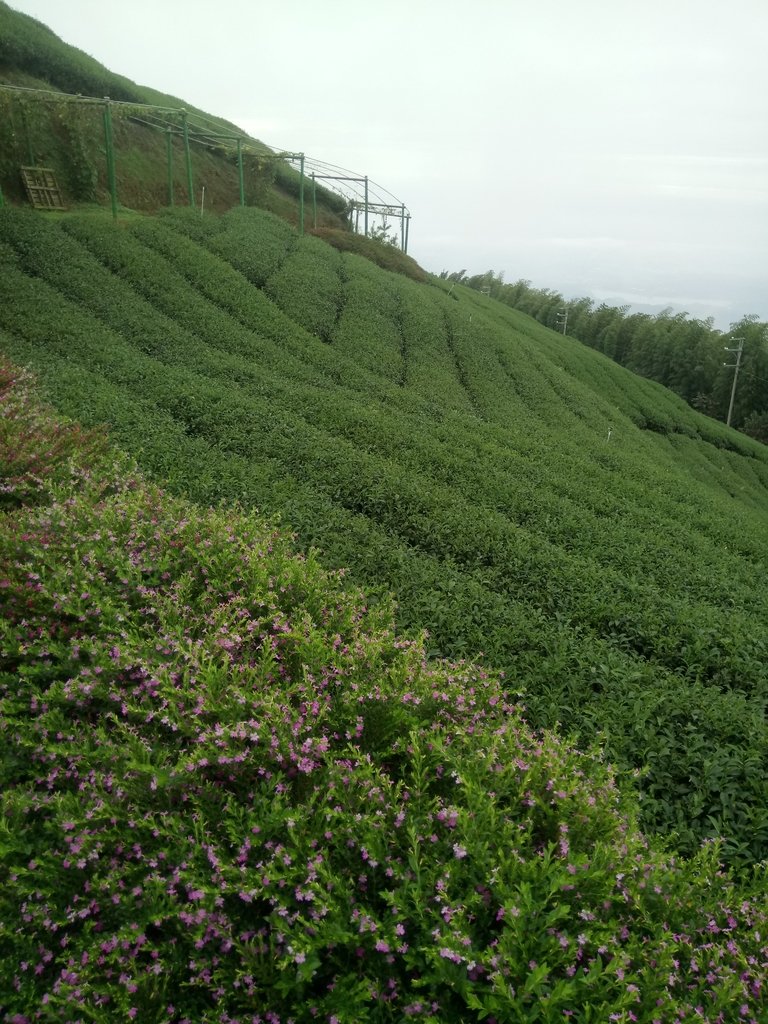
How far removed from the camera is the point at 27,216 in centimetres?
1733

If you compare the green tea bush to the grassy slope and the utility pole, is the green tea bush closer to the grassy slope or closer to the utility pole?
the grassy slope

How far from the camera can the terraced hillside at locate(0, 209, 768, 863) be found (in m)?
5.09

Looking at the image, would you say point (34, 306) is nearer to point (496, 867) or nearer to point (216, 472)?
point (216, 472)

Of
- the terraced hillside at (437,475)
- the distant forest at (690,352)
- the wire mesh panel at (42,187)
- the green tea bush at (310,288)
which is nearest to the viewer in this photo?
the terraced hillside at (437,475)

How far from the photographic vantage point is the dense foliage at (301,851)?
8.05ft

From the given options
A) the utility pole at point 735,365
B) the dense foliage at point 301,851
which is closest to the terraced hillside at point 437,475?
the dense foliage at point 301,851

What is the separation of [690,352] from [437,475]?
55.0 m

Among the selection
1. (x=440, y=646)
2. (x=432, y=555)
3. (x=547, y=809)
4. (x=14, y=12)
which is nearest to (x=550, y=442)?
(x=432, y=555)

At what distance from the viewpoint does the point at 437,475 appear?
9875 millimetres

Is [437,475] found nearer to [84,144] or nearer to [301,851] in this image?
[301,851]

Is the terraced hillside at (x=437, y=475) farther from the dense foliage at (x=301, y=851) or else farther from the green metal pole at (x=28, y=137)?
the green metal pole at (x=28, y=137)

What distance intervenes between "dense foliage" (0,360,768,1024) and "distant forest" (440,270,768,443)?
177 feet

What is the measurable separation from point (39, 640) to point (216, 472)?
4334mm

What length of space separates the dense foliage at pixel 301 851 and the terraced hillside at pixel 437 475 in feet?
3.32
